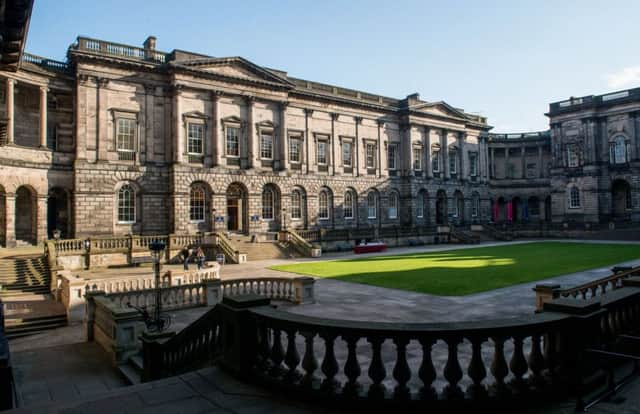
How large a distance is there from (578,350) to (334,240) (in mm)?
35937

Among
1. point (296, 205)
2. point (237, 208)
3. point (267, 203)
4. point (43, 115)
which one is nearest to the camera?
point (43, 115)

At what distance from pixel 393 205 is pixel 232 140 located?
837 inches

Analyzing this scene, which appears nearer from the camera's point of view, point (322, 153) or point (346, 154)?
point (322, 153)

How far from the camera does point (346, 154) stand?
47.7 meters

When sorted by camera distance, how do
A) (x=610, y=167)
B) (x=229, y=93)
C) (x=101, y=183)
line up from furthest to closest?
(x=610, y=167)
(x=229, y=93)
(x=101, y=183)

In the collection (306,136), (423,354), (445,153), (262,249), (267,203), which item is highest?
(306,136)

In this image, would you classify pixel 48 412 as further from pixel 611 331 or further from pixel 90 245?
pixel 90 245

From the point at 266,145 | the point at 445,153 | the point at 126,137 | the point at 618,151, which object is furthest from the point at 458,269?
the point at 618,151

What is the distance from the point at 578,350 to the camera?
5.04 m

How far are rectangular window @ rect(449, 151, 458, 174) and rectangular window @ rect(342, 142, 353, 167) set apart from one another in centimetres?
1652

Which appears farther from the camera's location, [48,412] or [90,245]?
[90,245]

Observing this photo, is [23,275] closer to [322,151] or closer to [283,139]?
[283,139]

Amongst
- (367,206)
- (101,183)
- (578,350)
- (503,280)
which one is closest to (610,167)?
(367,206)

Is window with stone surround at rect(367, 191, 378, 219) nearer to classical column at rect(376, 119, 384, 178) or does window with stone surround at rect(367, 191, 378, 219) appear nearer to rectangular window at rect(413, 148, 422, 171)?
classical column at rect(376, 119, 384, 178)
